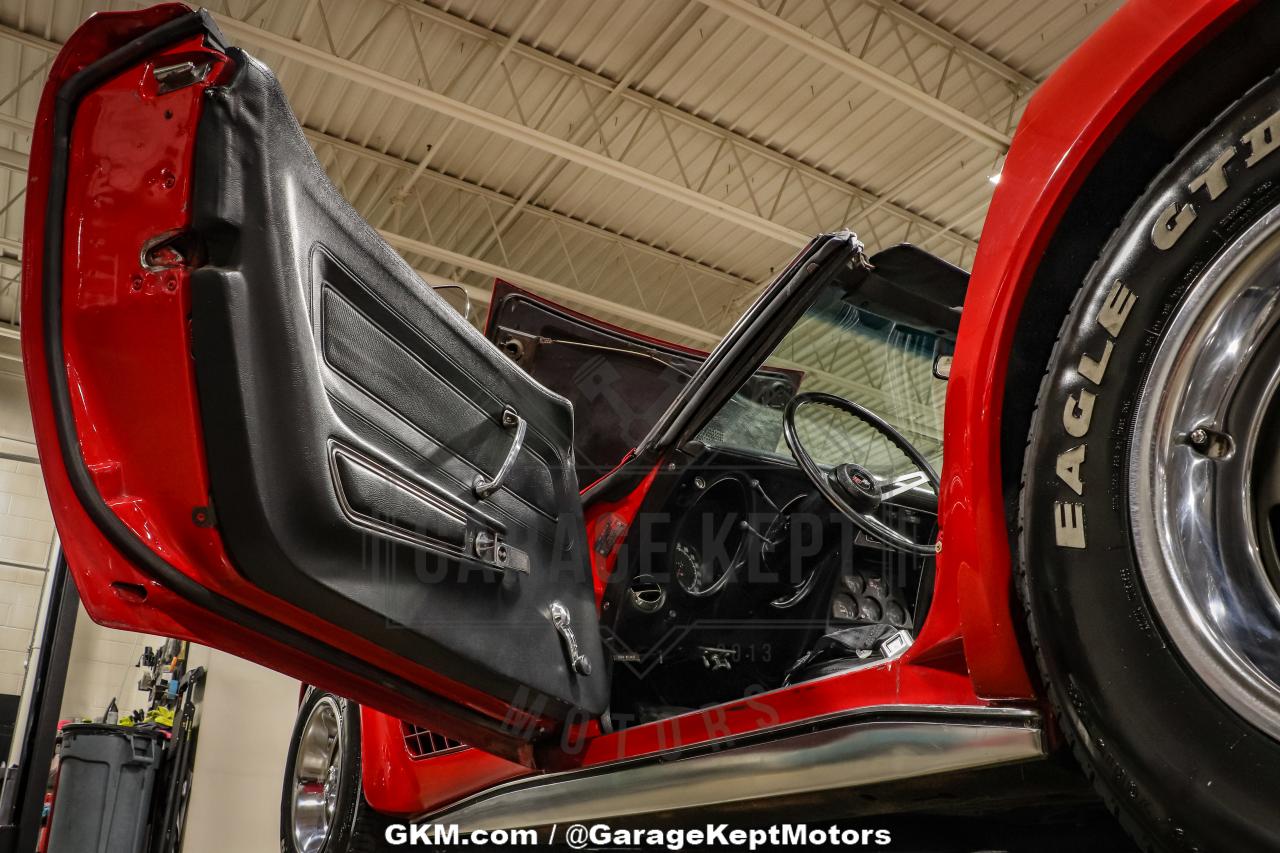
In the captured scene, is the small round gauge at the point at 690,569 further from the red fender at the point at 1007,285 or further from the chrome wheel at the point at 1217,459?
the chrome wheel at the point at 1217,459

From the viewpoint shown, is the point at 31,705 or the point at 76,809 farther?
the point at 76,809

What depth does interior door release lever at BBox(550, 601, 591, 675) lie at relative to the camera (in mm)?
2012

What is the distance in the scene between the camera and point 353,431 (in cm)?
164

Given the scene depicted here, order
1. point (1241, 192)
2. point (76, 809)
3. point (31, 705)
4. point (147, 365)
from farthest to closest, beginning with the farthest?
point (76, 809) → point (31, 705) → point (147, 365) → point (1241, 192)

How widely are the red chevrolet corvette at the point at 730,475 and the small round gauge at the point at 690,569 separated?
0.01 m

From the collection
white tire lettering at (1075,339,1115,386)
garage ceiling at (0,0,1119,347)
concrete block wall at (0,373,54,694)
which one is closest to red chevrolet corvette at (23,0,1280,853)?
white tire lettering at (1075,339,1115,386)

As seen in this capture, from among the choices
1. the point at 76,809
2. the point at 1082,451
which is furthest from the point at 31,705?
the point at 1082,451

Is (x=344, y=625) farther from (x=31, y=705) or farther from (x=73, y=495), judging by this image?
(x=31, y=705)

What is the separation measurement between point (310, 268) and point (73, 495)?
1.62ft

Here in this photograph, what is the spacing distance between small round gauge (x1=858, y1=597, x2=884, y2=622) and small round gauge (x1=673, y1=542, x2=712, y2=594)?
40 centimetres

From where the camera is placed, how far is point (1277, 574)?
1009 mm

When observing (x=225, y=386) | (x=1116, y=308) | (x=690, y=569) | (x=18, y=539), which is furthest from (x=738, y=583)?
(x=18, y=539)

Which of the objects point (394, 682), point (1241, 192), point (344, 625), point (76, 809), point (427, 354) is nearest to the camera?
point (1241, 192)

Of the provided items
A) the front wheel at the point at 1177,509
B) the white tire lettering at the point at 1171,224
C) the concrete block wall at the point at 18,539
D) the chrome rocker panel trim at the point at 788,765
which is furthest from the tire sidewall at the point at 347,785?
the concrete block wall at the point at 18,539
